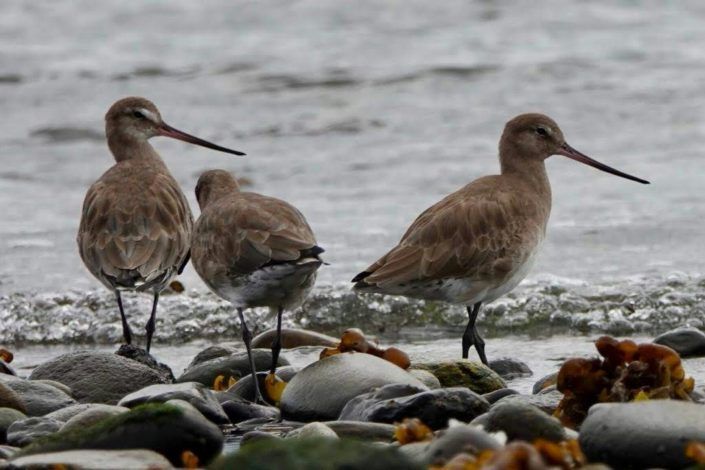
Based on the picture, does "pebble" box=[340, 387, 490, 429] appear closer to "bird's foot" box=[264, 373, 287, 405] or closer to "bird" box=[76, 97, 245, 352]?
"bird's foot" box=[264, 373, 287, 405]

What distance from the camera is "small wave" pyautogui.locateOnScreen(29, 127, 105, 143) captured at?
1664 centimetres

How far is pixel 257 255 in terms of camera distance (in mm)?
7219

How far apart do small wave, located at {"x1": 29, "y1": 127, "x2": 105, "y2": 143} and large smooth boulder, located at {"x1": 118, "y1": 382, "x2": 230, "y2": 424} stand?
34.7ft

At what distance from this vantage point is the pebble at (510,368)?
7734mm

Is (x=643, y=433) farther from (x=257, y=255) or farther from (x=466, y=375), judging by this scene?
(x=257, y=255)

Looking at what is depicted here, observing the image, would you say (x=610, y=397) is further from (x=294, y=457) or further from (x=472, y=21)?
(x=472, y=21)

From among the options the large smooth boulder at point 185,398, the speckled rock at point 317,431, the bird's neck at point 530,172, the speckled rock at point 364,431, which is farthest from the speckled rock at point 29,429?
the bird's neck at point 530,172

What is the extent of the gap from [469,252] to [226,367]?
1444mm

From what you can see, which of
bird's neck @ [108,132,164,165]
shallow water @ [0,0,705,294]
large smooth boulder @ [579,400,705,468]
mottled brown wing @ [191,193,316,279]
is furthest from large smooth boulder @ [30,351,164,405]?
shallow water @ [0,0,705,294]

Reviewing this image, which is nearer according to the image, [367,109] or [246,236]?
[246,236]

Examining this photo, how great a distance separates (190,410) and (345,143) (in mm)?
10339

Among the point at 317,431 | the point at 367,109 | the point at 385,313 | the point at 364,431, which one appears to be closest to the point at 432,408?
the point at 364,431

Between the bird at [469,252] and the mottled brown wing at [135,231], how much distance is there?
4.25 feet

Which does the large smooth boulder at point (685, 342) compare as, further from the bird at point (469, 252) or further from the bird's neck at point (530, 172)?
the bird's neck at point (530, 172)
